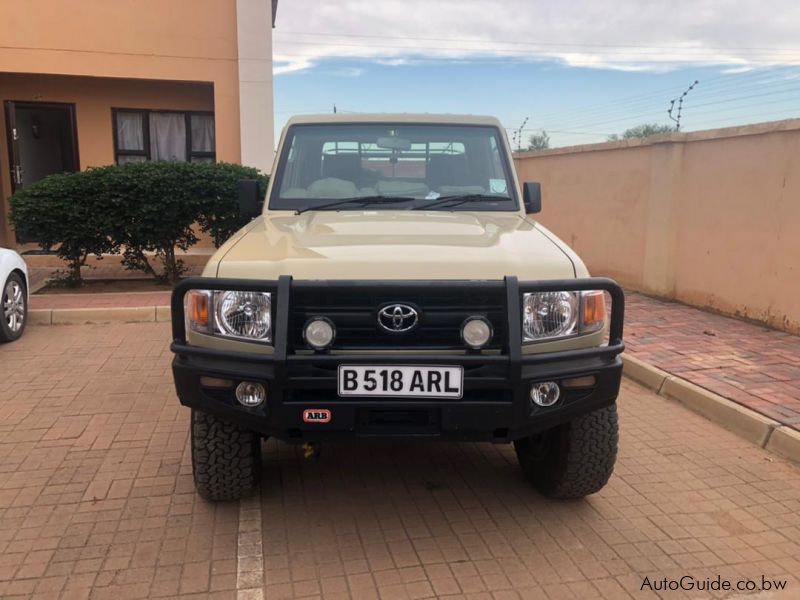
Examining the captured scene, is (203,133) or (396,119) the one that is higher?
(203,133)

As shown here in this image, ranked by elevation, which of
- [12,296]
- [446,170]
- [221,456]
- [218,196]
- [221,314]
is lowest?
[221,456]

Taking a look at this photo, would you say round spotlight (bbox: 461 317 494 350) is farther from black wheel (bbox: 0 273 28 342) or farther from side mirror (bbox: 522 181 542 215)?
black wheel (bbox: 0 273 28 342)

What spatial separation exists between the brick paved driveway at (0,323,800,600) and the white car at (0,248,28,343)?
6.77ft

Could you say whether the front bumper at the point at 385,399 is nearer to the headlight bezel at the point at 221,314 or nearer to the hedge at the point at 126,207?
the headlight bezel at the point at 221,314

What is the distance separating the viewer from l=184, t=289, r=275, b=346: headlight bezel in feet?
9.13

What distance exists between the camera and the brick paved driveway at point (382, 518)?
2807 mm

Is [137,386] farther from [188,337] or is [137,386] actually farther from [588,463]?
[588,463]

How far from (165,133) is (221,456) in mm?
10292

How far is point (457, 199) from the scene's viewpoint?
4062 millimetres

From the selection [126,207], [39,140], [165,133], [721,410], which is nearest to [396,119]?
[721,410]

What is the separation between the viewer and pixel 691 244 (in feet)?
26.7

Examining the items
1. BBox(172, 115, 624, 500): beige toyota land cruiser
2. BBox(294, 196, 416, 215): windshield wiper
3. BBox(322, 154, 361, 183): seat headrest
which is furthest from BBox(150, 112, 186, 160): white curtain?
BBox(172, 115, 624, 500): beige toyota land cruiser

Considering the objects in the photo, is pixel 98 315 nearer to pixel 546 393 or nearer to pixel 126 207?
pixel 126 207

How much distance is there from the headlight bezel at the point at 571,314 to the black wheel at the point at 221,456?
4.77 feet
